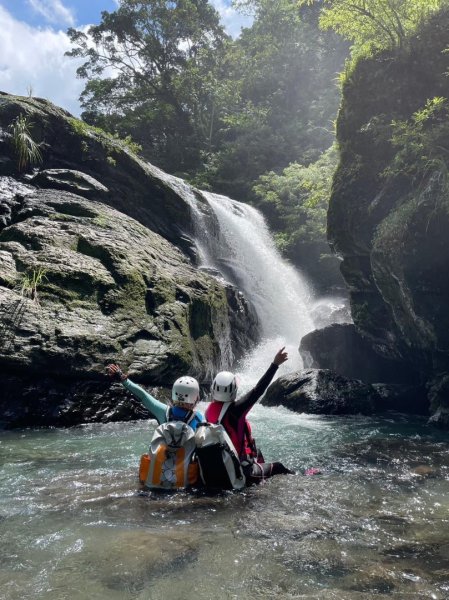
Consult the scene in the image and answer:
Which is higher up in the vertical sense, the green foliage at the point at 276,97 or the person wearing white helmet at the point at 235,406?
the green foliage at the point at 276,97

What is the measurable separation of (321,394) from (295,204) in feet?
54.8

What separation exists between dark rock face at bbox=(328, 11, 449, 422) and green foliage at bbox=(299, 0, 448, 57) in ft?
1.03

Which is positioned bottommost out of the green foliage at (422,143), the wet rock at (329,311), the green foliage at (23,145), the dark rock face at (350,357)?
the dark rock face at (350,357)

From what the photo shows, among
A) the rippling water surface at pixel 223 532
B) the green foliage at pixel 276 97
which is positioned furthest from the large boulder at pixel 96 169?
the green foliage at pixel 276 97

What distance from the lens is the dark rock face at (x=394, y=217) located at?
10.7 m

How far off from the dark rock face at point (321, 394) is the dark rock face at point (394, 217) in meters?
1.70

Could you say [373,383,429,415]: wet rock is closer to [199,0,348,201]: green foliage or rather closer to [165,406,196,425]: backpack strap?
[165,406,196,425]: backpack strap

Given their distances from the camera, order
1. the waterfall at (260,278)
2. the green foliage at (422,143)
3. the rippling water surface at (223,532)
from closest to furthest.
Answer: the rippling water surface at (223,532)
the green foliage at (422,143)
the waterfall at (260,278)

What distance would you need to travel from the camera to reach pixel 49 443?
7695mm

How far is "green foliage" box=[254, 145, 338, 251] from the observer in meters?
24.3

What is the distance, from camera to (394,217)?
A: 37.3 feet

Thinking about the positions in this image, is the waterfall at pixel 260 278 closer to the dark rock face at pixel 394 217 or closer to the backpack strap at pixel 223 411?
the dark rock face at pixel 394 217

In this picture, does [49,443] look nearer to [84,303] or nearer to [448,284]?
[84,303]

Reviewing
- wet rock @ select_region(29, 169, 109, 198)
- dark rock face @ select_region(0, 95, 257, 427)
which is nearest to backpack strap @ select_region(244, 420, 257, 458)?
dark rock face @ select_region(0, 95, 257, 427)
